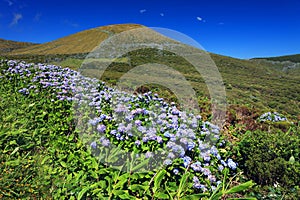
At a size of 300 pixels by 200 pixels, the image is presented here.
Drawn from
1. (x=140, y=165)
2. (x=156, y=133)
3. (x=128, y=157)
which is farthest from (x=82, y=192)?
(x=156, y=133)

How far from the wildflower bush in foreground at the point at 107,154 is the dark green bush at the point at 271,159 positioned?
258mm

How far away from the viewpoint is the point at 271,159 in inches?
128

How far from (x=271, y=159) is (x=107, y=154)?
2311mm

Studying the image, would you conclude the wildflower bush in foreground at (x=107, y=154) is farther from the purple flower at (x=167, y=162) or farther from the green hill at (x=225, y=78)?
the green hill at (x=225, y=78)

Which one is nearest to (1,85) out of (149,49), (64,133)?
(64,133)

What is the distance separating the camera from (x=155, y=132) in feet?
10.2

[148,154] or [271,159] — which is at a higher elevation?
[148,154]

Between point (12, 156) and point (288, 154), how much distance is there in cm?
397

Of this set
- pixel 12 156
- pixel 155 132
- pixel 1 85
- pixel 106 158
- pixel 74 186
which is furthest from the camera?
pixel 1 85

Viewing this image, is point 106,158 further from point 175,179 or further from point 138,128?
point 175,179

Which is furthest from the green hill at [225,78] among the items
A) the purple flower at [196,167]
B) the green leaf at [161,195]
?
the green leaf at [161,195]

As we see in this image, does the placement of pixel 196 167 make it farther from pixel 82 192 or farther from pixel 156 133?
pixel 82 192

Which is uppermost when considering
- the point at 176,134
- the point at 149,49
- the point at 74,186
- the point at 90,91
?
the point at 149,49

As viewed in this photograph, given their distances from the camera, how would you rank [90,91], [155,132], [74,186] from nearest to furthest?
[74,186]
[155,132]
[90,91]
